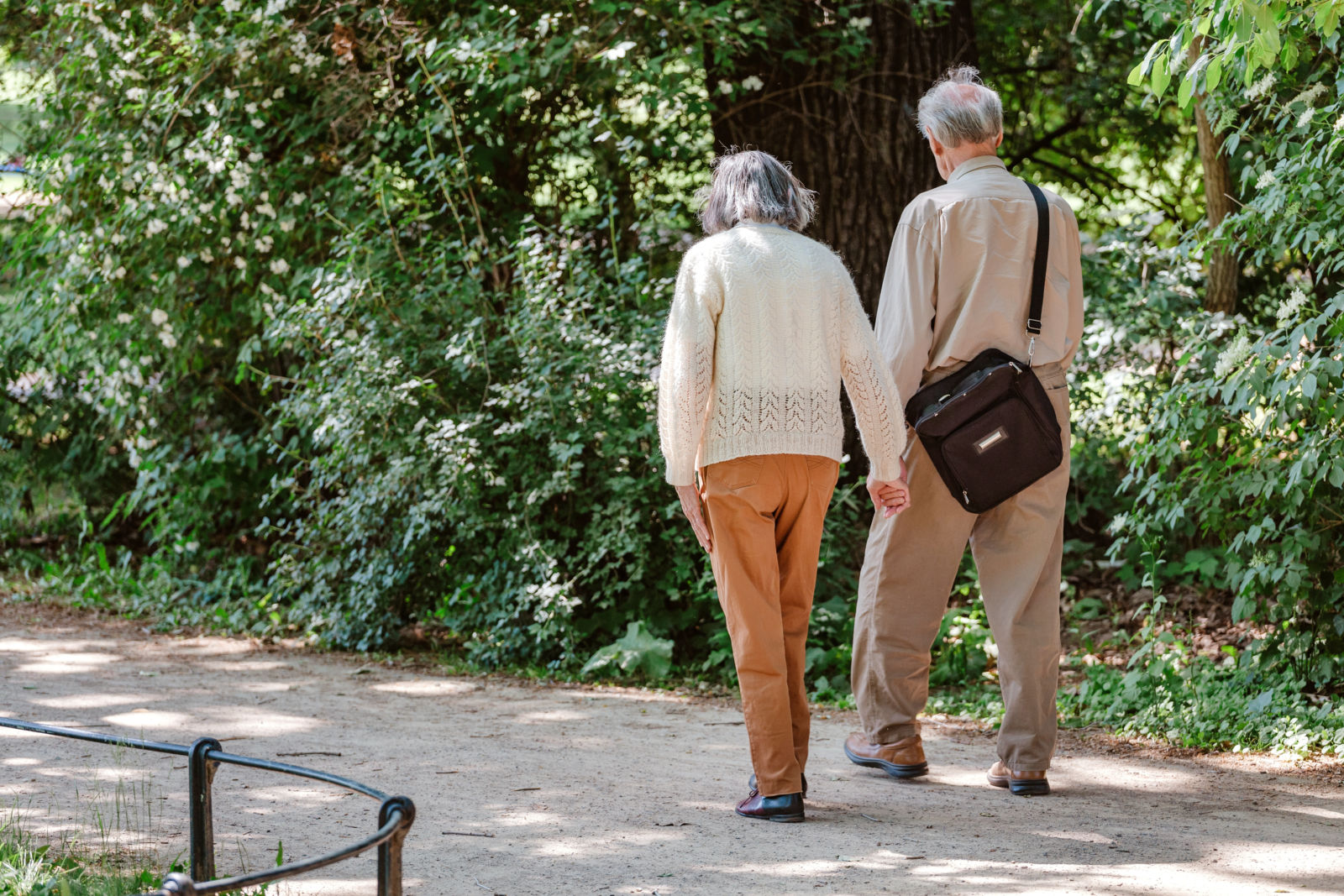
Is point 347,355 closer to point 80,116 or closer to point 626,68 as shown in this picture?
point 626,68

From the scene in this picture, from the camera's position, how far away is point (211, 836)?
276cm

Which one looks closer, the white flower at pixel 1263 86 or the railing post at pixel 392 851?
the railing post at pixel 392 851

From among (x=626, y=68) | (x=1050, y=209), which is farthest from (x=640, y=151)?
(x=1050, y=209)

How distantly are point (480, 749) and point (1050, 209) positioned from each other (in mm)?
2713

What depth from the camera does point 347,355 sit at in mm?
6129

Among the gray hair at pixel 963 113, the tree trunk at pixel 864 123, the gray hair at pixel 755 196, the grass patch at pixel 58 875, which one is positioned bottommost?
the grass patch at pixel 58 875

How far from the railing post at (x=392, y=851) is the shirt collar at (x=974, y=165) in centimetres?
263

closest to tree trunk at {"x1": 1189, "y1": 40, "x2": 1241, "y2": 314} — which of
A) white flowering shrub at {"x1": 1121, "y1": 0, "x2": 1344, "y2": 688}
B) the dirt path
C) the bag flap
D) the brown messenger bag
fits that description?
white flowering shrub at {"x1": 1121, "y1": 0, "x2": 1344, "y2": 688}

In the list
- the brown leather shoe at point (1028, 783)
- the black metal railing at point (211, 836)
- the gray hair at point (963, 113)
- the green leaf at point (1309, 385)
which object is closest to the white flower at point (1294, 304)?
the green leaf at point (1309, 385)

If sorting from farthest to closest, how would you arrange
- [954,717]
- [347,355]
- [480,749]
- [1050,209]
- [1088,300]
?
[1088,300]
[347,355]
[954,717]
[480,749]
[1050,209]

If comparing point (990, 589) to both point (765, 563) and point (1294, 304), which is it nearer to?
point (765, 563)

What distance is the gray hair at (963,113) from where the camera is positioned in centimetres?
386

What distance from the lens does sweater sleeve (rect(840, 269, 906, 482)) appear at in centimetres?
348

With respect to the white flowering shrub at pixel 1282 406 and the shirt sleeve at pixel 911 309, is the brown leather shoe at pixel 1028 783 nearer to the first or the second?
the shirt sleeve at pixel 911 309
